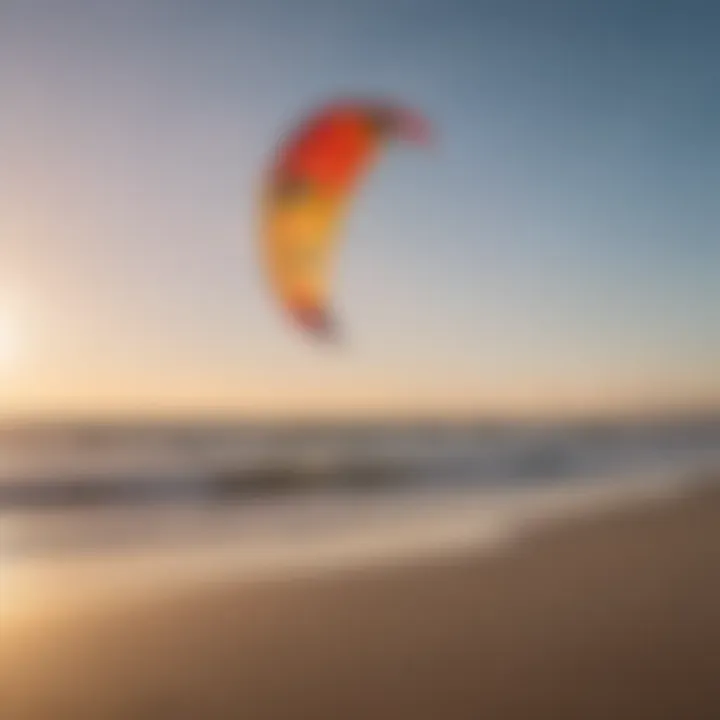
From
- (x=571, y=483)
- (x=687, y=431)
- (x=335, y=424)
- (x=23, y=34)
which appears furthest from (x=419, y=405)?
(x=23, y=34)

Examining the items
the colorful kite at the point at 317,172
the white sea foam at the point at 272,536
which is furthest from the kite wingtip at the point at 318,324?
the white sea foam at the point at 272,536

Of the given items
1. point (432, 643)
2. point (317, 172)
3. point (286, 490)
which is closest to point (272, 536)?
point (286, 490)

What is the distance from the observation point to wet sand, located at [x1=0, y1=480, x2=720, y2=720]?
992 mm

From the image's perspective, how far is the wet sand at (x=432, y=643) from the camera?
992mm

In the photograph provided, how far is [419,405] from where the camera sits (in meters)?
1.10

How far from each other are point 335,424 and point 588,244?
361mm

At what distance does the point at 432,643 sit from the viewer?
40.6 inches

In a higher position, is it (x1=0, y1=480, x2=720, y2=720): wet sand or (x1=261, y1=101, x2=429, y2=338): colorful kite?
(x1=261, y1=101, x2=429, y2=338): colorful kite

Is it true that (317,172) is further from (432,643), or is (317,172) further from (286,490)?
(432,643)

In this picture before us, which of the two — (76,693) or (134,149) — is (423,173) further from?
(76,693)

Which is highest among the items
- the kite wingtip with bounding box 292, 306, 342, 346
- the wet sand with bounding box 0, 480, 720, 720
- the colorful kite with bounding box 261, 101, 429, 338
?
the colorful kite with bounding box 261, 101, 429, 338

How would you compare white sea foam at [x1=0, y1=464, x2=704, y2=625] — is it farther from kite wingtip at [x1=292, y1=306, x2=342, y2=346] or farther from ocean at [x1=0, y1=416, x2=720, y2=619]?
kite wingtip at [x1=292, y1=306, x2=342, y2=346]

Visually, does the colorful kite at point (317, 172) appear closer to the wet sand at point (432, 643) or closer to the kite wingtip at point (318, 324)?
the kite wingtip at point (318, 324)

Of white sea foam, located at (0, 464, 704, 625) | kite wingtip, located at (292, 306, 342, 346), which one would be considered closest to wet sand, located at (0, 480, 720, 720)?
white sea foam, located at (0, 464, 704, 625)
